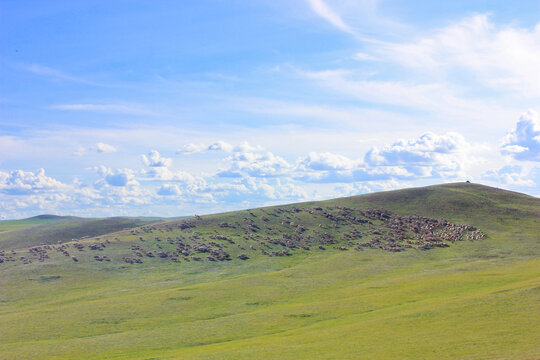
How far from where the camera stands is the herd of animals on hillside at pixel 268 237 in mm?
131375

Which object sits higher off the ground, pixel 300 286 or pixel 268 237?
pixel 268 237

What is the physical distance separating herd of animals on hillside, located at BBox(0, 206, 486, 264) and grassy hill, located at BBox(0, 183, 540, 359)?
665mm

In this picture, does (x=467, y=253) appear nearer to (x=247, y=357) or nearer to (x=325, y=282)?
(x=325, y=282)

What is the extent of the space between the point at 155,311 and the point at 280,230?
81.3m

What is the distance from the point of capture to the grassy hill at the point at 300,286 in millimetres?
53281

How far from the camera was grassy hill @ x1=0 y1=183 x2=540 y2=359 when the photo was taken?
53.3 meters

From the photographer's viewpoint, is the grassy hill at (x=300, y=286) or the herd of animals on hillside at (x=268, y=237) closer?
the grassy hill at (x=300, y=286)

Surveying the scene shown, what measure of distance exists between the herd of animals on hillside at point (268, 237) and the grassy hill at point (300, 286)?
0.67m

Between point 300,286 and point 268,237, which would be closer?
point 300,286

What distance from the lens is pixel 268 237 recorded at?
148125 mm

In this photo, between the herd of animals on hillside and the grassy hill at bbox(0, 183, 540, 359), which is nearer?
the grassy hill at bbox(0, 183, 540, 359)

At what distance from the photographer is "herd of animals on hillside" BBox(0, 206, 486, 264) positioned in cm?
13138

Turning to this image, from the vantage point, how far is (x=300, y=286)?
9388 cm

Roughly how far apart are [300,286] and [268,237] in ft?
180
